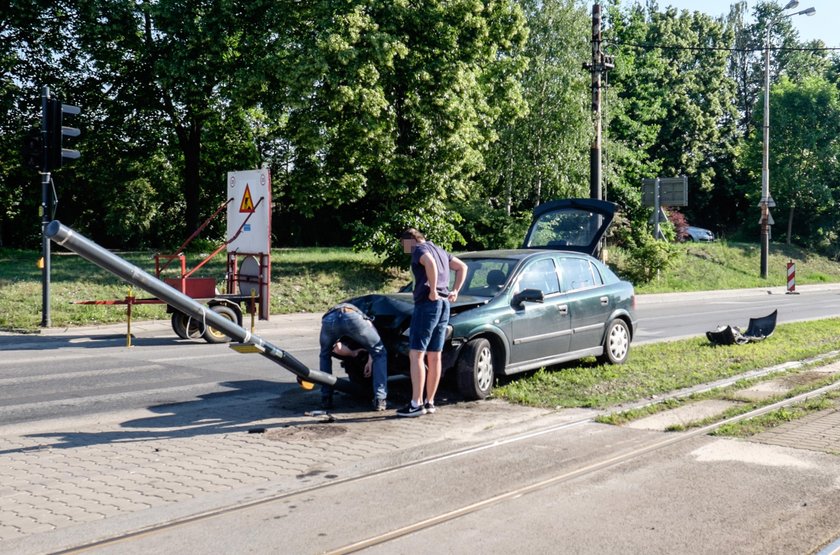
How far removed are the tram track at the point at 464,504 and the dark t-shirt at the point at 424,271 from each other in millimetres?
1558

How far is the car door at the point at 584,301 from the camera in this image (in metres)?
10.2

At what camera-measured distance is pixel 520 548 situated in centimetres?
448

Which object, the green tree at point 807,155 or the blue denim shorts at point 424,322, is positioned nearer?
the blue denim shorts at point 424,322

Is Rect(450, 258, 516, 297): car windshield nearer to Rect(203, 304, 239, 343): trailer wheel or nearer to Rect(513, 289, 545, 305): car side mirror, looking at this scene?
Rect(513, 289, 545, 305): car side mirror

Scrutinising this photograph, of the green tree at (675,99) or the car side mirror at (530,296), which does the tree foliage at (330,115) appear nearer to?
the green tree at (675,99)

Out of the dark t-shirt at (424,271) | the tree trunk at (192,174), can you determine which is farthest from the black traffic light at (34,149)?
the tree trunk at (192,174)

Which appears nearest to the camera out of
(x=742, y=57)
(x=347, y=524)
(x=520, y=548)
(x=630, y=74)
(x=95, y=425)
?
(x=520, y=548)

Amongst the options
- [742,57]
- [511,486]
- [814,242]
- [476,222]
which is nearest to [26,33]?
[476,222]

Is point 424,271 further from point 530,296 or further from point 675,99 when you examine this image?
point 675,99

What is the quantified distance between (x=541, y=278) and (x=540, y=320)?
65cm

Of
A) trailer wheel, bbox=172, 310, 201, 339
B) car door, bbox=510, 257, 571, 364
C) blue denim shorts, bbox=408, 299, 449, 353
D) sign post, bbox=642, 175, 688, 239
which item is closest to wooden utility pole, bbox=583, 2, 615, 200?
sign post, bbox=642, 175, 688, 239

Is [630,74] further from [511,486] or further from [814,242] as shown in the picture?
[511,486]

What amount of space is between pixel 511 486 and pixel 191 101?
82.0 ft

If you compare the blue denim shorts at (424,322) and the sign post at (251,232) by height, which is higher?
the sign post at (251,232)
